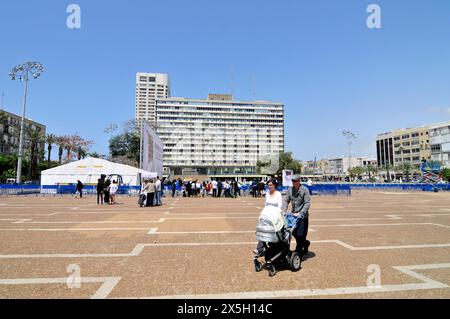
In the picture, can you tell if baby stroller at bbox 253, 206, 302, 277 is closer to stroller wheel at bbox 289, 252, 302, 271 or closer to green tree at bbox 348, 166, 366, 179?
stroller wheel at bbox 289, 252, 302, 271

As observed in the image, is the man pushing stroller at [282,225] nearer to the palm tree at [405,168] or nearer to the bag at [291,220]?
the bag at [291,220]

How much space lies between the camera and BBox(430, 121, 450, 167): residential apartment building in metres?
79.2

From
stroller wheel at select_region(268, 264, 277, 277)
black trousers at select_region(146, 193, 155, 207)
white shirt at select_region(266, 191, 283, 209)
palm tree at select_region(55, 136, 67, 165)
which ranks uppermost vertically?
palm tree at select_region(55, 136, 67, 165)

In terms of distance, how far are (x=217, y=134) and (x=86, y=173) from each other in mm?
93102

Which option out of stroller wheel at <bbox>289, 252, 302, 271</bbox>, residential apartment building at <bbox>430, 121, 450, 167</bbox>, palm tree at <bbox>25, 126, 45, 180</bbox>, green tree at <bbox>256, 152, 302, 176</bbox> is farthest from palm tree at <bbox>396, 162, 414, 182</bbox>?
palm tree at <bbox>25, 126, 45, 180</bbox>

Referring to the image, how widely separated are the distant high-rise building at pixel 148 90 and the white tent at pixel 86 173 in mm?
147196

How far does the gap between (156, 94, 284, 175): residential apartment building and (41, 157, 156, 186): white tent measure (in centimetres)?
8587

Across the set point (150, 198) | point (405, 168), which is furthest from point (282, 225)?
point (405, 168)

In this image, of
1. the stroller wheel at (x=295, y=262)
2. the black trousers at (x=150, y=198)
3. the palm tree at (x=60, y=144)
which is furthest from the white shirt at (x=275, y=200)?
the palm tree at (x=60, y=144)

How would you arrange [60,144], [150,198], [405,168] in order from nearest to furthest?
[150,198] < [60,144] < [405,168]

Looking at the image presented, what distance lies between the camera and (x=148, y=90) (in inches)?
6772

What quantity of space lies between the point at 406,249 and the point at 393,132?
124 metres

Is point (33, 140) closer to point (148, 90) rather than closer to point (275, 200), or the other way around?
point (275, 200)
